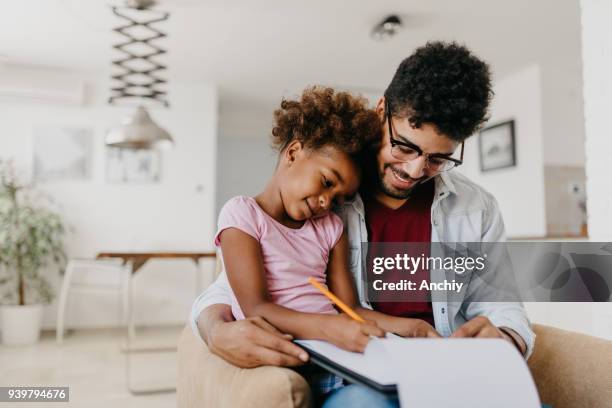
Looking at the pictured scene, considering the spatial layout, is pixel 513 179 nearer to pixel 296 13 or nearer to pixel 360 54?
pixel 360 54

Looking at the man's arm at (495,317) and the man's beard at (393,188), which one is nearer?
the man's arm at (495,317)

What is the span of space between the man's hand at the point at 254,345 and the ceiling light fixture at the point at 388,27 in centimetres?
345

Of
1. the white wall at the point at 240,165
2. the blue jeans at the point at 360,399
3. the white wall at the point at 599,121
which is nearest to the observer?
the blue jeans at the point at 360,399

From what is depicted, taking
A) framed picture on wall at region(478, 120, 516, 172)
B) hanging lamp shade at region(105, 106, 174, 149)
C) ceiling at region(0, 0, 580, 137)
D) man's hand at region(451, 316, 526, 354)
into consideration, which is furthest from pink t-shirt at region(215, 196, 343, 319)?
framed picture on wall at region(478, 120, 516, 172)

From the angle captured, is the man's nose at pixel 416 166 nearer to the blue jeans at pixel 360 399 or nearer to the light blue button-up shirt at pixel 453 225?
the light blue button-up shirt at pixel 453 225

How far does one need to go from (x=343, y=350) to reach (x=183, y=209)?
16.6ft

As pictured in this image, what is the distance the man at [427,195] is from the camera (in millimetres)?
1196

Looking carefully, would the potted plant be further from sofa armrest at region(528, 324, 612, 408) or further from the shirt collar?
sofa armrest at region(528, 324, 612, 408)

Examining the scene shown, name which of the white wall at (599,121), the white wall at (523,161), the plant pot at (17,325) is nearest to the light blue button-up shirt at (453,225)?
the white wall at (599,121)

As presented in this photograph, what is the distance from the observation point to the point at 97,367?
3.71m

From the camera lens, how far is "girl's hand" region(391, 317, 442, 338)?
1.02 m

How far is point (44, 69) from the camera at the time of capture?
532 cm

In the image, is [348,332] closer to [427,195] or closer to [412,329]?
[412,329]

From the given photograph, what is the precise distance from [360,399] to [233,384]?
0.22 meters
